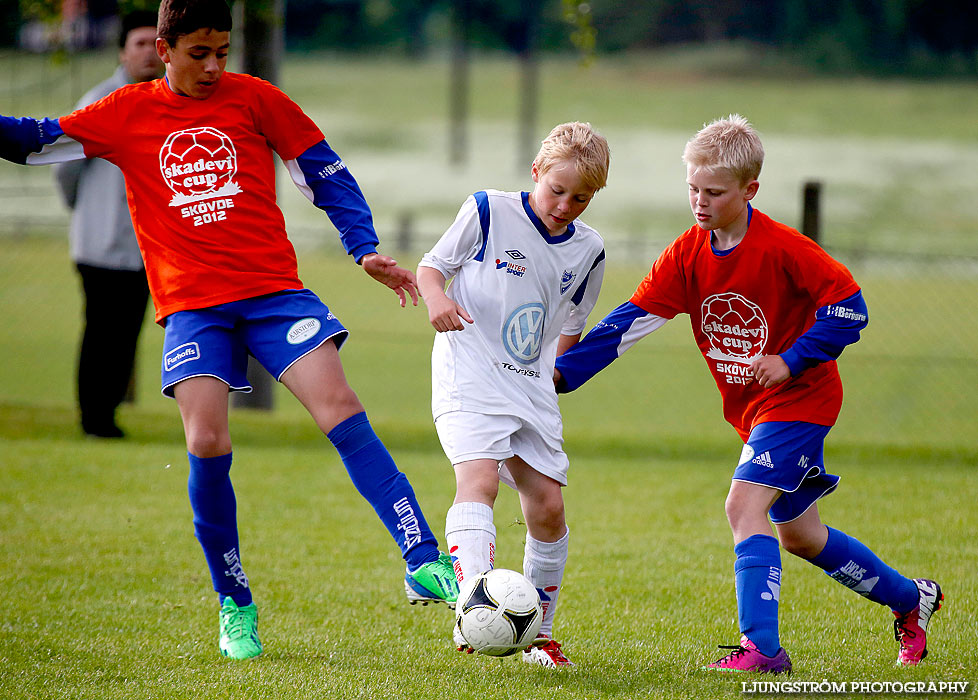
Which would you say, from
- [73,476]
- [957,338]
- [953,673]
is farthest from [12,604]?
[957,338]

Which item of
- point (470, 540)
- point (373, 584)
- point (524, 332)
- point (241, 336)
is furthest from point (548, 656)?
point (241, 336)

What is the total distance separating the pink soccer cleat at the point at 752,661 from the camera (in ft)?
10.4

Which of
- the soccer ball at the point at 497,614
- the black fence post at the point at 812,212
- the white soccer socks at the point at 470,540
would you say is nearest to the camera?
the soccer ball at the point at 497,614

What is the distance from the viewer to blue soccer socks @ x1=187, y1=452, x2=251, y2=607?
341 cm

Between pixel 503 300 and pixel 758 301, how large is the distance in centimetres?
78

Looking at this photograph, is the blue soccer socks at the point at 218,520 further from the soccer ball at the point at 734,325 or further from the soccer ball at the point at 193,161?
the soccer ball at the point at 734,325

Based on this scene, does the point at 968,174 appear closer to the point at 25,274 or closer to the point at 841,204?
the point at 841,204

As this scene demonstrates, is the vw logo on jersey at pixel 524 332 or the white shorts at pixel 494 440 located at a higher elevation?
the vw logo on jersey at pixel 524 332

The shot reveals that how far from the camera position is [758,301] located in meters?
3.33

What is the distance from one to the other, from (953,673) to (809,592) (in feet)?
3.49

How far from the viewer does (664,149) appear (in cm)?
5316

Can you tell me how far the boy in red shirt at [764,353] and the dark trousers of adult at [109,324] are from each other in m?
4.46

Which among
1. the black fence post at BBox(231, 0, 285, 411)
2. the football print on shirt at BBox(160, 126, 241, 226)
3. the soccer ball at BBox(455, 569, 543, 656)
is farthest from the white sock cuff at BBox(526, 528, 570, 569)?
the black fence post at BBox(231, 0, 285, 411)

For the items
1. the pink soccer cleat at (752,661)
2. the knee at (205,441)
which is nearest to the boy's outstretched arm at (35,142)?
the knee at (205,441)
